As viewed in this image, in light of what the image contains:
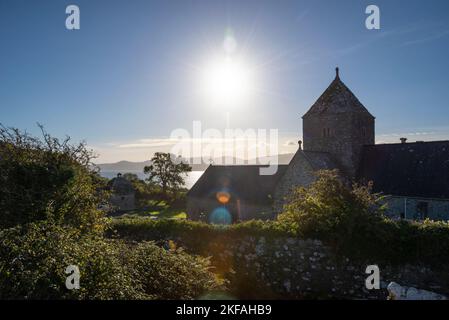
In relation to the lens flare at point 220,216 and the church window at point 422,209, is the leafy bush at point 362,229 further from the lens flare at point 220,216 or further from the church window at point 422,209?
the lens flare at point 220,216

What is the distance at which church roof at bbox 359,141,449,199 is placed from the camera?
2297 cm

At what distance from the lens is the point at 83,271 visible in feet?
22.8

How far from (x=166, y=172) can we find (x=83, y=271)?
55.0m

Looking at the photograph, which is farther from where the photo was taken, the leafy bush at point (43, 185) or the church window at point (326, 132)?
the church window at point (326, 132)

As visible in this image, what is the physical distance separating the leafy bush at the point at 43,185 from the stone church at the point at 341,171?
1644 cm

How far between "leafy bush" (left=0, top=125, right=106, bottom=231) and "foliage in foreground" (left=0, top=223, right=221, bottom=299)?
144 cm

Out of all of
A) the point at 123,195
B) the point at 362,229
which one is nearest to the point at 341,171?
the point at 362,229

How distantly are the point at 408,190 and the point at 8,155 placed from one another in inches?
947

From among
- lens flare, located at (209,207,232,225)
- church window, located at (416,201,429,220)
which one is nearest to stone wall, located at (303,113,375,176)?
church window, located at (416,201,429,220)

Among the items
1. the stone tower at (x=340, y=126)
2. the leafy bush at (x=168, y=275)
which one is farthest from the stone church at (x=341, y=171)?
the leafy bush at (x=168, y=275)

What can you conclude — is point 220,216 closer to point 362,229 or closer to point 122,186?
point 362,229

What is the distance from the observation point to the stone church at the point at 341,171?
23453 millimetres

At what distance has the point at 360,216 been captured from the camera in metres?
10.9
